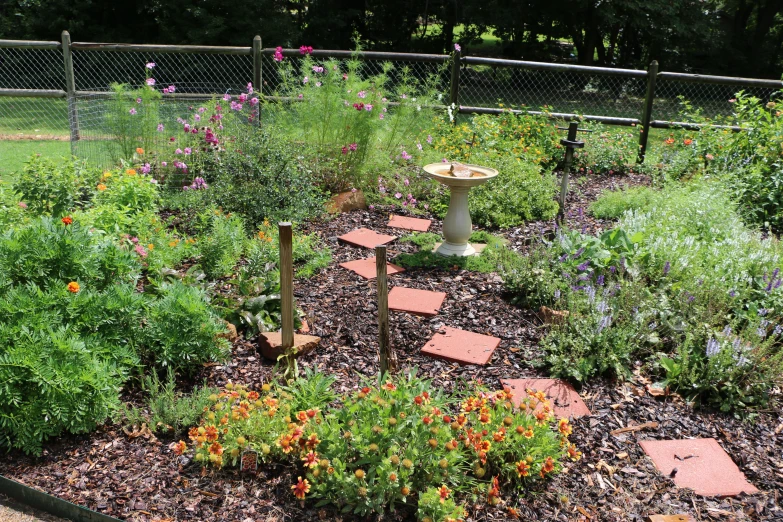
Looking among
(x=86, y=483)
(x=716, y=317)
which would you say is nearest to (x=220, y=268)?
(x=86, y=483)

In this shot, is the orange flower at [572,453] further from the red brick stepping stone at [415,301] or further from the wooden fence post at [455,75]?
the wooden fence post at [455,75]

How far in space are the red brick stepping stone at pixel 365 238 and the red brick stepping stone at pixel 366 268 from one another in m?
0.37

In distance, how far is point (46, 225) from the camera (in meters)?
→ 3.20

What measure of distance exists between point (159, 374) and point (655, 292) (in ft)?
9.45

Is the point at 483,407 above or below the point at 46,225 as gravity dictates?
below

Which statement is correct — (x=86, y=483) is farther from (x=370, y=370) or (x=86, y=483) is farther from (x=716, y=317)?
(x=716, y=317)

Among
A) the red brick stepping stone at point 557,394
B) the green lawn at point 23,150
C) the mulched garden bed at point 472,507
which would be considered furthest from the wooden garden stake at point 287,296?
the green lawn at point 23,150

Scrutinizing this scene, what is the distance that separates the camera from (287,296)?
3113 millimetres

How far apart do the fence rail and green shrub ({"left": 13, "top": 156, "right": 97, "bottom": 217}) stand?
2.58 metres

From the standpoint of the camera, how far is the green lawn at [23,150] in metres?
7.86

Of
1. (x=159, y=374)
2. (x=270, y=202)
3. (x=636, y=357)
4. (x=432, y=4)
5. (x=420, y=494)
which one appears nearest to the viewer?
(x=420, y=494)

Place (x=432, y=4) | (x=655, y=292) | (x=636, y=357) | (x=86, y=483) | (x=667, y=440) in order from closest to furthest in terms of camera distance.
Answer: (x=86, y=483) < (x=667, y=440) < (x=636, y=357) < (x=655, y=292) < (x=432, y=4)

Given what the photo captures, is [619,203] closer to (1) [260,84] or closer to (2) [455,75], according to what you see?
(2) [455,75]

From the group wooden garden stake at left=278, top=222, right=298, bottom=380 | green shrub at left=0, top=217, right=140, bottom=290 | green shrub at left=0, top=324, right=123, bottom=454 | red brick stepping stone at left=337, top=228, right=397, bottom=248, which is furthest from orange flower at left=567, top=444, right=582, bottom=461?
red brick stepping stone at left=337, top=228, right=397, bottom=248
